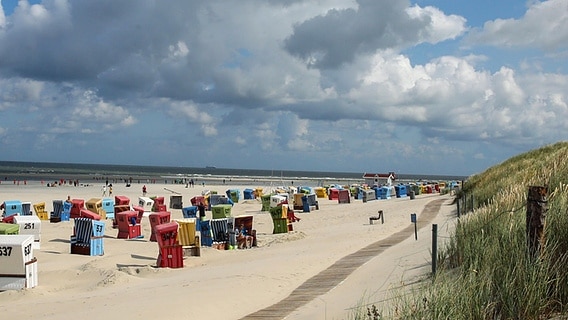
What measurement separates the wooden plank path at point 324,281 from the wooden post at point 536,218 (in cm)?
386

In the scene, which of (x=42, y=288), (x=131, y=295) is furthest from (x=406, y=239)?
(x=42, y=288)

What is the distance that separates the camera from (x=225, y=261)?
Result: 15922 mm

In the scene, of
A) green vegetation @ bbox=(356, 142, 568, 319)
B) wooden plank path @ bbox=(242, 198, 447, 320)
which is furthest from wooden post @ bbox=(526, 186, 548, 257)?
wooden plank path @ bbox=(242, 198, 447, 320)

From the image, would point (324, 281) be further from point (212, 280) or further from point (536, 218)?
point (536, 218)

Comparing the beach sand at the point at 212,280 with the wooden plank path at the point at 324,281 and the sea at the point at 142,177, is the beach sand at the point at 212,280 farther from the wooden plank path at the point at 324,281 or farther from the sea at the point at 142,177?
the sea at the point at 142,177

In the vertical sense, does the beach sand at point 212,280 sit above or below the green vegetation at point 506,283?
below

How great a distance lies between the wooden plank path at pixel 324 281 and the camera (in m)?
8.98

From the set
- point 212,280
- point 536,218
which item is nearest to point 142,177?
point 212,280

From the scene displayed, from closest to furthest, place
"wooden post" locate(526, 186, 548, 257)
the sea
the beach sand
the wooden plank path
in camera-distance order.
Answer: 1. "wooden post" locate(526, 186, 548, 257)
2. the wooden plank path
3. the beach sand
4. the sea

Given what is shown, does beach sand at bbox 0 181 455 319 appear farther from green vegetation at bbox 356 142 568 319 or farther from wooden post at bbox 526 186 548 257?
wooden post at bbox 526 186 548 257

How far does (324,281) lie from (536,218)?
18.4 feet

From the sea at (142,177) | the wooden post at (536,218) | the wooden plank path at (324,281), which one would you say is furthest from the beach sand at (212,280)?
the sea at (142,177)

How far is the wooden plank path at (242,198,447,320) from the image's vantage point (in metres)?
8.98

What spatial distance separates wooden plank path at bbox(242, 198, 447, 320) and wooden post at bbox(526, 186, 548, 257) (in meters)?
3.86
